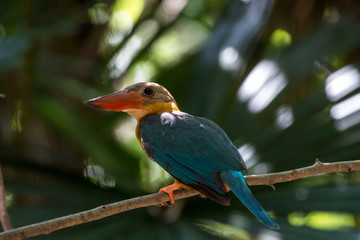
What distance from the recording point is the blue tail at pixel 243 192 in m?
2.05

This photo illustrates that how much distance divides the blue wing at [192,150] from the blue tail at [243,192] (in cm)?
4

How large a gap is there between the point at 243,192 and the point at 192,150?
40cm

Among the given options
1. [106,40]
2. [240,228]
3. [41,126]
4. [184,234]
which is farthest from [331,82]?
[41,126]

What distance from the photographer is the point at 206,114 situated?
12.1 feet

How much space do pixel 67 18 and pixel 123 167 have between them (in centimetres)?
130

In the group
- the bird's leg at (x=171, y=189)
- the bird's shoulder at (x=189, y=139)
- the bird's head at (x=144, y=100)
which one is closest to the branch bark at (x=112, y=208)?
→ the bird's leg at (x=171, y=189)

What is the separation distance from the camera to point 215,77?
13.0 ft

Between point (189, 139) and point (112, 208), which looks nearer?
point (112, 208)

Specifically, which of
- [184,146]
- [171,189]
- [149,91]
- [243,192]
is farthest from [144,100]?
[243,192]

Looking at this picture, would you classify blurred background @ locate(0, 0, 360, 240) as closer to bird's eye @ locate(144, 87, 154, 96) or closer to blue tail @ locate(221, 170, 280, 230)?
blue tail @ locate(221, 170, 280, 230)

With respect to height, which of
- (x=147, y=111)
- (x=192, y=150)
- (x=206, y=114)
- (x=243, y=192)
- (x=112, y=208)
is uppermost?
(x=206, y=114)

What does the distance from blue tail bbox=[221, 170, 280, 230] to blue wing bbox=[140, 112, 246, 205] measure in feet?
0.13

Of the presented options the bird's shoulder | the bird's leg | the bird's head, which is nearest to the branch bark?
the bird's leg

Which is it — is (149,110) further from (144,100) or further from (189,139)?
(189,139)
